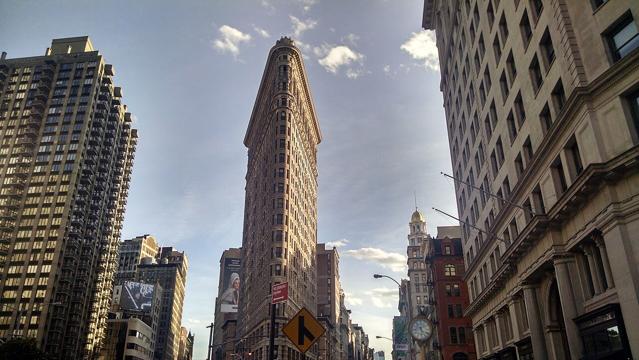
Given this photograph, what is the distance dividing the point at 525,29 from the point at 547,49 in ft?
12.8

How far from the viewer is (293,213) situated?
11400 cm

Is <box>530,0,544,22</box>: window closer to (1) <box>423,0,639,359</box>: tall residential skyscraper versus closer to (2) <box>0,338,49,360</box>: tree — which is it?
(1) <box>423,0,639,359</box>: tall residential skyscraper

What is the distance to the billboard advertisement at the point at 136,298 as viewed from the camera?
16300cm

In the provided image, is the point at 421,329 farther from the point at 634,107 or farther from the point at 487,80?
the point at 634,107

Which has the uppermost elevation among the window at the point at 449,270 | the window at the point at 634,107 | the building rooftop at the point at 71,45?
the building rooftop at the point at 71,45

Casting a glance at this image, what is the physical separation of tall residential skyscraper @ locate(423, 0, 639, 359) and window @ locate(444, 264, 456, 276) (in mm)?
36751

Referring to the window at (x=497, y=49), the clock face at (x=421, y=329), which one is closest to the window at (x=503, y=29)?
the window at (x=497, y=49)

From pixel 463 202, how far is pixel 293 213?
6207 centimetres

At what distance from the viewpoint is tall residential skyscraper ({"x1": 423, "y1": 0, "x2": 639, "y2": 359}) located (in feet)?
68.8

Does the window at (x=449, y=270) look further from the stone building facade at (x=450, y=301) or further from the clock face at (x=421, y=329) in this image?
the clock face at (x=421, y=329)

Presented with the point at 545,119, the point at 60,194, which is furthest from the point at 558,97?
the point at 60,194

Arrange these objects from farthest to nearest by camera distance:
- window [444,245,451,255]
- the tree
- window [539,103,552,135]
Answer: window [444,245,451,255] → the tree → window [539,103,552,135]

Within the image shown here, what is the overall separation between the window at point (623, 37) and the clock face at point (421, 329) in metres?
25.6

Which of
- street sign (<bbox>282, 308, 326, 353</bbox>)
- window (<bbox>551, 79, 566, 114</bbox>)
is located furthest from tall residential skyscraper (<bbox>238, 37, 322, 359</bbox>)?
street sign (<bbox>282, 308, 326, 353</bbox>)
